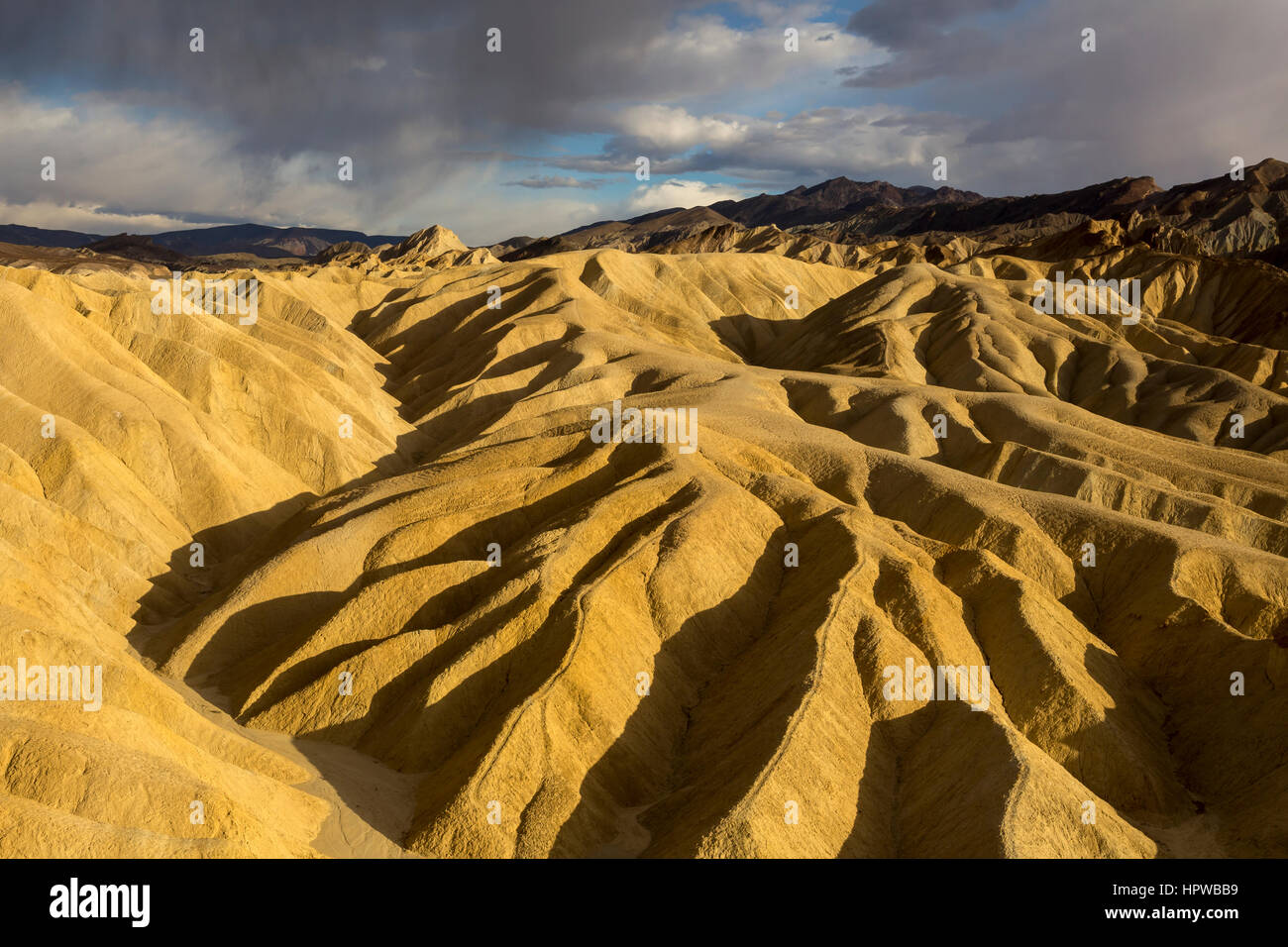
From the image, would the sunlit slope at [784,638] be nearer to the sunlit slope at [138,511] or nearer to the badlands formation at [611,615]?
the badlands formation at [611,615]

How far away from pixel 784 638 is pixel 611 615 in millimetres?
6996

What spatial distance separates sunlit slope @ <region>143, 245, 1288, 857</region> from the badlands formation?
16 cm

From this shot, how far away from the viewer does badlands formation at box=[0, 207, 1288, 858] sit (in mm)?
30672

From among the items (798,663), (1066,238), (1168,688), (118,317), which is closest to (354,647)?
(798,663)

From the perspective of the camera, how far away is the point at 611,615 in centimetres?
3897

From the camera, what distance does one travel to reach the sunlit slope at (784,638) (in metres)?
31.7

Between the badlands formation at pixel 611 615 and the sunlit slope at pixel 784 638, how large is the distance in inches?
6.3

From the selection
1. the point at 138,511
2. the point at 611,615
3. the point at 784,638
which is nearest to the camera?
the point at 611,615

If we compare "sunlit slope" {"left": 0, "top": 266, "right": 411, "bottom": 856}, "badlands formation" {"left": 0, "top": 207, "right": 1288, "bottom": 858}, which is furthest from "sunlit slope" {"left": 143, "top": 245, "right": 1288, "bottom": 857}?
"sunlit slope" {"left": 0, "top": 266, "right": 411, "bottom": 856}

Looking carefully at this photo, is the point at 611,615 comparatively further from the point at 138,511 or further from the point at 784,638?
the point at 138,511

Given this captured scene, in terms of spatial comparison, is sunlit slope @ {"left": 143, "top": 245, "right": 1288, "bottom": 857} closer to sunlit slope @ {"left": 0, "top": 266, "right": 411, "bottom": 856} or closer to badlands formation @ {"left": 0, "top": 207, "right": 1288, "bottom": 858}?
badlands formation @ {"left": 0, "top": 207, "right": 1288, "bottom": 858}

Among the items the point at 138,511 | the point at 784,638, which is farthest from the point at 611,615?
the point at 138,511

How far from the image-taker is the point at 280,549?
164 ft

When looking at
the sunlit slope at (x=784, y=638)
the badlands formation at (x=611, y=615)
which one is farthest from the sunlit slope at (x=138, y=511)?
the sunlit slope at (x=784, y=638)
